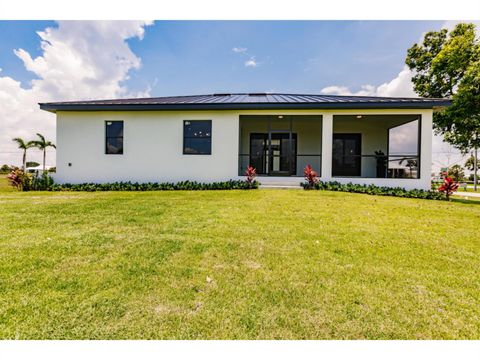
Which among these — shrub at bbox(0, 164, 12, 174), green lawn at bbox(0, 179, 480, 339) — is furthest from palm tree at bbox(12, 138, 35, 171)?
green lawn at bbox(0, 179, 480, 339)

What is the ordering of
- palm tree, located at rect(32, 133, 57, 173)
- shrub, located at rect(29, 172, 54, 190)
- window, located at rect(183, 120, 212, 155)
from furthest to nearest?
palm tree, located at rect(32, 133, 57, 173), window, located at rect(183, 120, 212, 155), shrub, located at rect(29, 172, 54, 190)

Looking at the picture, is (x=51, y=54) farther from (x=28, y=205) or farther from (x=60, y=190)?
(x=28, y=205)

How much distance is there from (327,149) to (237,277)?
8769 mm

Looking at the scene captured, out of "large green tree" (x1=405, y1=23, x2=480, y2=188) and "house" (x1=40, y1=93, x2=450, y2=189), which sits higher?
"large green tree" (x1=405, y1=23, x2=480, y2=188)

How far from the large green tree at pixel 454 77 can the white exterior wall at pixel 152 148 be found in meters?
7.68

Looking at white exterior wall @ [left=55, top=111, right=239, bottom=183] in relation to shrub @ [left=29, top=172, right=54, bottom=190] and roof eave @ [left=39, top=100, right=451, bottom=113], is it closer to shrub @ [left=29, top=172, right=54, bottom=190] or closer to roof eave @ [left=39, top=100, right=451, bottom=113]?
roof eave @ [left=39, top=100, right=451, bottom=113]

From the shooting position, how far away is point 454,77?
1541 cm

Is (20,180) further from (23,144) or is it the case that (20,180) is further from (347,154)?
(23,144)

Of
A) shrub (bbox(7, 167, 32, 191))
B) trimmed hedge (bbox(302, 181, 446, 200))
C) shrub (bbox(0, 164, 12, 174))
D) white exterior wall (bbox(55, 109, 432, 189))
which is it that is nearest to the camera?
trimmed hedge (bbox(302, 181, 446, 200))

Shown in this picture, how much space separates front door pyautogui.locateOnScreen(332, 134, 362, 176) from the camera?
14.0m

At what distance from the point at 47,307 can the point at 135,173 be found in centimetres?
924

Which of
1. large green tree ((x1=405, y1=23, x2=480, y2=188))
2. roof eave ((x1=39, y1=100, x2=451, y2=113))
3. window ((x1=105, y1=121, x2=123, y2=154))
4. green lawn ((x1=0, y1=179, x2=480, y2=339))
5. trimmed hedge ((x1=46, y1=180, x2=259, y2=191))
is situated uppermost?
large green tree ((x1=405, y1=23, x2=480, y2=188))

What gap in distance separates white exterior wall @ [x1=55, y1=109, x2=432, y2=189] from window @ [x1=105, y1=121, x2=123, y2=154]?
191 millimetres
